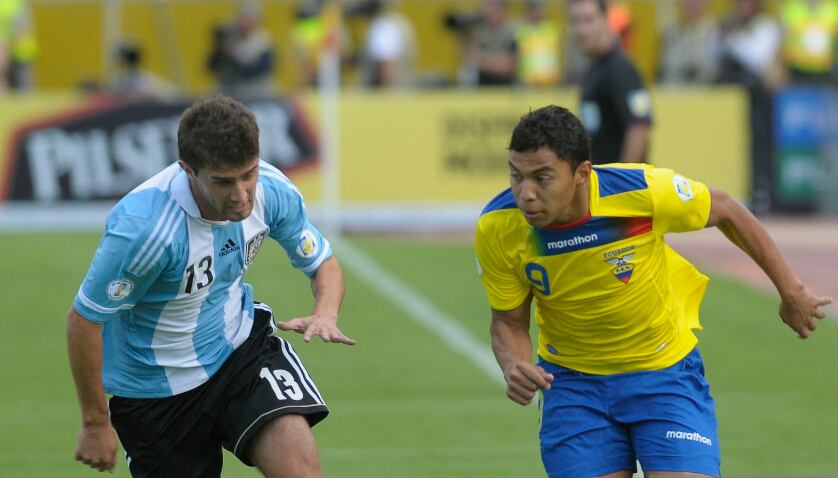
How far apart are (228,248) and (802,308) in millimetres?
2260

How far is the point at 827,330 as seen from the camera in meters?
12.6

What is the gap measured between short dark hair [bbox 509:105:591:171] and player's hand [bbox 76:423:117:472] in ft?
5.94

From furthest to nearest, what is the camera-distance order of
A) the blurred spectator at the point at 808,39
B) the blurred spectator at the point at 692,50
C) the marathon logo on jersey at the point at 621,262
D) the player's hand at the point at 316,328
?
the blurred spectator at the point at 692,50 → the blurred spectator at the point at 808,39 → the marathon logo on jersey at the point at 621,262 → the player's hand at the point at 316,328

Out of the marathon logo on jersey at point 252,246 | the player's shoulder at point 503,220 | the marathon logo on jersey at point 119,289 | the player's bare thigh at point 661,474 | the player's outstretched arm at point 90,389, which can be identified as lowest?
the player's bare thigh at point 661,474

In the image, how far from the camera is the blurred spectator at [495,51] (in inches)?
792

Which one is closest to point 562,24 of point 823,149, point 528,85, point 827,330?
point 528,85

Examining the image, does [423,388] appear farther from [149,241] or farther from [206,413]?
[149,241]

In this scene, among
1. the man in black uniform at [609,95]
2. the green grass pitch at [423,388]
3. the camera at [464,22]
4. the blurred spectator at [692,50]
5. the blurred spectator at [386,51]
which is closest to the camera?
the green grass pitch at [423,388]

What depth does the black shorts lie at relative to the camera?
604 cm

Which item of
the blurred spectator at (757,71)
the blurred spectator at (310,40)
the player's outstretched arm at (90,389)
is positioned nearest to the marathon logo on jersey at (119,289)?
the player's outstretched arm at (90,389)

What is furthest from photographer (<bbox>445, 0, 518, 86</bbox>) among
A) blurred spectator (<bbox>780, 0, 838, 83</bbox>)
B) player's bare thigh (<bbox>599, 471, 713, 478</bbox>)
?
player's bare thigh (<bbox>599, 471, 713, 478</bbox>)

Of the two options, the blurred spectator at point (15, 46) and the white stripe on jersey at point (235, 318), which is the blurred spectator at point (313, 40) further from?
the white stripe on jersey at point (235, 318)

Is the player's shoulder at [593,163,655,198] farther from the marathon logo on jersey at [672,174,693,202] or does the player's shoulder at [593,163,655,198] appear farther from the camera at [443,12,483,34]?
the camera at [443,12,483,34]

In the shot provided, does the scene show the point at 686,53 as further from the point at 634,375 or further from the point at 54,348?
the point at 634,375
